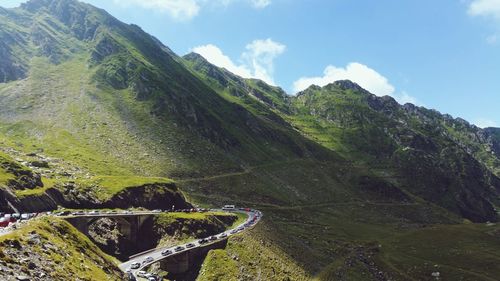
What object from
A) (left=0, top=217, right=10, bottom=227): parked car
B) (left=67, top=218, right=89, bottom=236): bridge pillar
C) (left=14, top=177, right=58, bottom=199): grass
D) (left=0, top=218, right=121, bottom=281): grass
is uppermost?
(left=0, top=218, right=121, bottom=281): grass

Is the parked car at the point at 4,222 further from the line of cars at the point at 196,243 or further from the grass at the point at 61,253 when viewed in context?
the line of cars at the point at 196,243

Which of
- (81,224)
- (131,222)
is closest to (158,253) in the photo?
(131,222)

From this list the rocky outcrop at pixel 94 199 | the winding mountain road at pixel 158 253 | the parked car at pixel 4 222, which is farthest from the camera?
the rocky outcrop at pixel 94 199

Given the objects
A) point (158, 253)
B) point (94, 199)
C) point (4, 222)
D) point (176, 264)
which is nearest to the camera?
point (4, 222)

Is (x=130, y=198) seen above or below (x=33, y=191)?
above

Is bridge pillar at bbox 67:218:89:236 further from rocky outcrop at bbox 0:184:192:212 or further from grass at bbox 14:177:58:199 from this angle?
grass at bbox 14:177:58:199

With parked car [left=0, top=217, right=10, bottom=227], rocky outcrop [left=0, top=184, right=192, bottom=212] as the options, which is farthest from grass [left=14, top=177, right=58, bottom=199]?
parked car [left=0, top=217, right=10, bottom=227]

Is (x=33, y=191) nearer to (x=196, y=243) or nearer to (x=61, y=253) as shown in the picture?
(x=196, y=243)

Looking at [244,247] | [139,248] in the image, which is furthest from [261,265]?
[139,248]

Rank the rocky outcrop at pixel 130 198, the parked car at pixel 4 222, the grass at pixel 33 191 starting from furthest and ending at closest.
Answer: the rocky outcrop at pixel 130 198, the grass at pixel 33 191, the parked car at pixel 4 222

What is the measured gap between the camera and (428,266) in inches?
5915

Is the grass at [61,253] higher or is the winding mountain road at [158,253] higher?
the grass at [61,253]

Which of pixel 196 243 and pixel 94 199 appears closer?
pixel 196 243

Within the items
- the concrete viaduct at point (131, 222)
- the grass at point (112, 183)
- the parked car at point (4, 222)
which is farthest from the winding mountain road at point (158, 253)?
the grass at point (112, 183)
